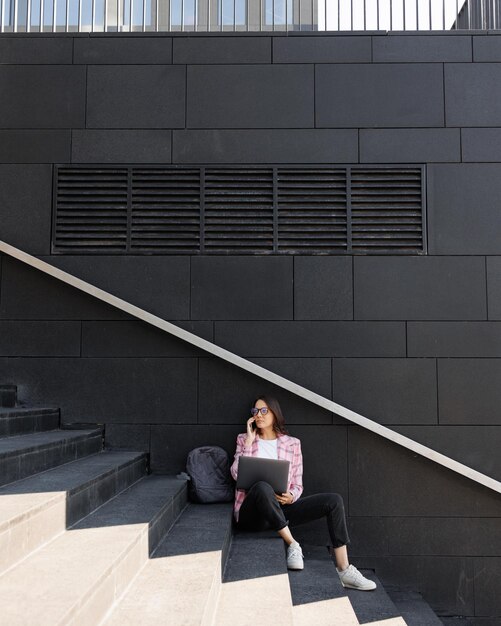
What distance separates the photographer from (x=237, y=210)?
462 centimetres

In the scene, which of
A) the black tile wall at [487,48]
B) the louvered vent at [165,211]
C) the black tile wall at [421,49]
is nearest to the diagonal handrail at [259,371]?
the louvered vent at [165,211]

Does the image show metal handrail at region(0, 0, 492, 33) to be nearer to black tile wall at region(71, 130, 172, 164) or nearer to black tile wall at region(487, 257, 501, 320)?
black tile wall at region(71, 130, 172, 164)

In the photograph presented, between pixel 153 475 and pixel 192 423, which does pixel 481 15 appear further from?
pixel 153 475

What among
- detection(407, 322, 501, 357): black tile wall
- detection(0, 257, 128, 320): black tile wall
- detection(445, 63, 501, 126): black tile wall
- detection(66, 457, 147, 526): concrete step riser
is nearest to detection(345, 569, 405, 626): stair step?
detection(66, 457, 147, 526): concrete step riser

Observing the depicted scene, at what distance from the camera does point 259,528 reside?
3854 millimetres

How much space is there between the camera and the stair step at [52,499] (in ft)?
7.36

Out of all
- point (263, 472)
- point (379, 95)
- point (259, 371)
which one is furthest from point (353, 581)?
point (379, 95)

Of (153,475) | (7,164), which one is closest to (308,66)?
(7,164)

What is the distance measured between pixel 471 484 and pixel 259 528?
57.2 inches

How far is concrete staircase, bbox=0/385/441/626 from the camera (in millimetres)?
2127

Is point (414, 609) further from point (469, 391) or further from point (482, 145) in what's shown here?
point (482, 145)

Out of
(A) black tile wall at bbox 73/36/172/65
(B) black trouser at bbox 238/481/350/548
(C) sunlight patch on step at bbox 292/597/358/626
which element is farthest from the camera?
(A) black tile wall at bbox 73/36/172/65

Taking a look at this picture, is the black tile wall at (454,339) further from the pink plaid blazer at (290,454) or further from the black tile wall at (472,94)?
the black tile wall at (472,94)

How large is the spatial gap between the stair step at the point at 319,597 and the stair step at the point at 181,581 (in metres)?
0.41
